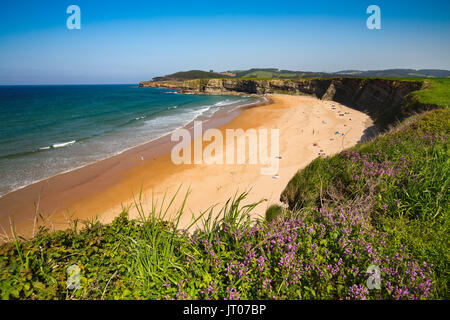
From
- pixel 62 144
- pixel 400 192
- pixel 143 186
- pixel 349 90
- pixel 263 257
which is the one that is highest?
pixel 349 90

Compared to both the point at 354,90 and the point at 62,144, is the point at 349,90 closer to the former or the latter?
the point at 354,90

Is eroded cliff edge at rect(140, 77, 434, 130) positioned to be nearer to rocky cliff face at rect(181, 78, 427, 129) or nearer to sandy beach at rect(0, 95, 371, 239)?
rocky cliff face at rect(181, 78, 427, 129)

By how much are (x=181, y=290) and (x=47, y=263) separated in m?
1.74

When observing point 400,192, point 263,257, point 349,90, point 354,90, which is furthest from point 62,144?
point 349,90

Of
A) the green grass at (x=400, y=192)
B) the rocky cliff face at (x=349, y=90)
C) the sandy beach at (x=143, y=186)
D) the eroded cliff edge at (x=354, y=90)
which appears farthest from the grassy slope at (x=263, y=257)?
the rocky cliff face at (x=349, y=90)

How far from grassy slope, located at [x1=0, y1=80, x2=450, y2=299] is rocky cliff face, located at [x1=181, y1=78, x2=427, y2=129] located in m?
14.7

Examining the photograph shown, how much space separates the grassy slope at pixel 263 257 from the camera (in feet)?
7.65

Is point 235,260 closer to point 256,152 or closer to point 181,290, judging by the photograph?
point 181,290

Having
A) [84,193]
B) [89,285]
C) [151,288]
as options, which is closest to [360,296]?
[151,288]

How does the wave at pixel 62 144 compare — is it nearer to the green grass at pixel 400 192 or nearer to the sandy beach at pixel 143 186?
the sandy beach at pixel 143 186

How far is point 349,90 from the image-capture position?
1759 inches

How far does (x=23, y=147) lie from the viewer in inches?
674

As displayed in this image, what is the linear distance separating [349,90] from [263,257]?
173ft

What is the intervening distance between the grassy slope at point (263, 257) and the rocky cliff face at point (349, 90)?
14.7m
